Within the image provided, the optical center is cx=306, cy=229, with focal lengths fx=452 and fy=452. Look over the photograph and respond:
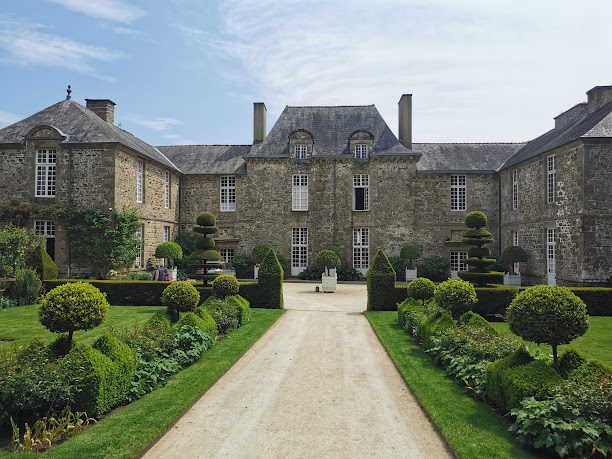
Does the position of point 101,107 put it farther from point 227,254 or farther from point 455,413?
point 455,413

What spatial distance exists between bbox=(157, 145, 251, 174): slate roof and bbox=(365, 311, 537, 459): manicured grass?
21839 millimetres

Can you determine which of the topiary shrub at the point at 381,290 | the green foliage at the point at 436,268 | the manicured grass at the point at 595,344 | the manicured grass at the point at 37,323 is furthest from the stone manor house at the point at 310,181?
the topiary shrub at the point at 381,290

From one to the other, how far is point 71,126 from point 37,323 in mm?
12880

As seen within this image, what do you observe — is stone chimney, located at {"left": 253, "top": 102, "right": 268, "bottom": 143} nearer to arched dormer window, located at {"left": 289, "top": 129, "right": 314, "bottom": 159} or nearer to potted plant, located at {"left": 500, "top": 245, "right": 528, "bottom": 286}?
arched dormer window, located at {"left": 289, "top": 129, "right": 314, "bottom": 159}

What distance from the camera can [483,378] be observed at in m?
7.23

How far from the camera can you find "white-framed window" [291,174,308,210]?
2853 cm

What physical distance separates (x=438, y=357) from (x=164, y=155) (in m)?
26.4

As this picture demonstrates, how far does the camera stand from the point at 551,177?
21.6m

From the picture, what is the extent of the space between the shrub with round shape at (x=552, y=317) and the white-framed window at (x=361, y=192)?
2137 cm

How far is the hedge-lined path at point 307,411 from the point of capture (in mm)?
5469

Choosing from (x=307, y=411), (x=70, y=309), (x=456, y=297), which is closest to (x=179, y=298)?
(x=70, y=309)

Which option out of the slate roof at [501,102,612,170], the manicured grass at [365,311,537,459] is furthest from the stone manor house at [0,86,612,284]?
the manicured grass at [365,311,537,459]

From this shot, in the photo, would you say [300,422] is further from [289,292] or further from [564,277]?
[564,277]

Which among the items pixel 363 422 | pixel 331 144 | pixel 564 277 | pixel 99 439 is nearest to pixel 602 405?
pixel 363 422
